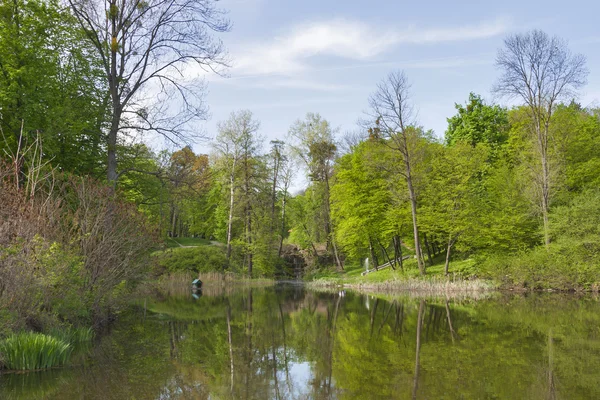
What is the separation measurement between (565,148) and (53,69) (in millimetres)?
29521

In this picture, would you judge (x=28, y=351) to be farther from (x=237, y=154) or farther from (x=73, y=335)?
(x=237, y=154)

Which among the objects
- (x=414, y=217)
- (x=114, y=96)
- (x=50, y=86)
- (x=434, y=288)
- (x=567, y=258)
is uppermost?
(x=50, y=86)

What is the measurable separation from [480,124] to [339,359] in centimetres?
3529

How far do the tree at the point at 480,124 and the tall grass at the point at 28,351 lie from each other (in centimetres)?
3605

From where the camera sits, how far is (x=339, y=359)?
8688mm

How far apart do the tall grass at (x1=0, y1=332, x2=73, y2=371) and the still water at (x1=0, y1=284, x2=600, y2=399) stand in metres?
0.24

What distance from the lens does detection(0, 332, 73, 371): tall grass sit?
744cm

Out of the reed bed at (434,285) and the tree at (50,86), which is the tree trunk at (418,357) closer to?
the reed bed at (434,285)

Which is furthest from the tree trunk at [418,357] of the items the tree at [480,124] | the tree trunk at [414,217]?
the tree at [480,124]

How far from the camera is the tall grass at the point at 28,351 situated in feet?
24.4

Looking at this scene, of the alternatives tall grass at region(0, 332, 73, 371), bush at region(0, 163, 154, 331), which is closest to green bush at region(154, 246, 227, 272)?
bush at region(0, 163, 154, 331)

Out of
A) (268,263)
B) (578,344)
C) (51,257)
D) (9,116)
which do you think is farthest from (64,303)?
(268,263)

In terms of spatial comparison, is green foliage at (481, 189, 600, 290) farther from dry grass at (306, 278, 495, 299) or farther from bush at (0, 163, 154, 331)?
bush at (0, 163, 154, 331)

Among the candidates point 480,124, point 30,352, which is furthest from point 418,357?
point 480,124
